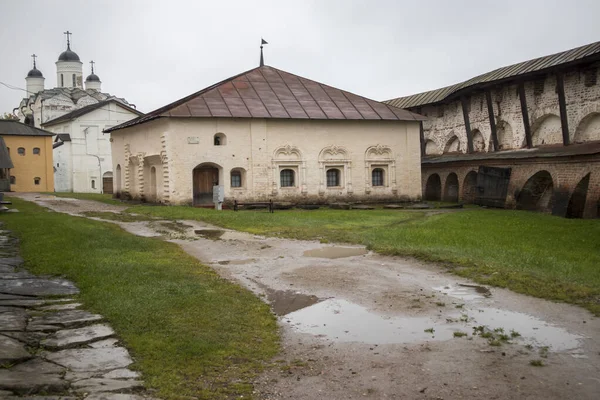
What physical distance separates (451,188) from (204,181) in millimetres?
13990

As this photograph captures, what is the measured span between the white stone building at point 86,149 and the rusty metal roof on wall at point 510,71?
27.2 m

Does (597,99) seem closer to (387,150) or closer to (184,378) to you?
(387,150)

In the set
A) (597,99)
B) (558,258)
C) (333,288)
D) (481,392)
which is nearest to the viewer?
(481,392)

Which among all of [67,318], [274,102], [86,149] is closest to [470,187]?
[274,102]

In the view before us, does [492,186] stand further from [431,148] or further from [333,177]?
[431,148]

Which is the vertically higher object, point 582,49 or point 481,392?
point 582,49

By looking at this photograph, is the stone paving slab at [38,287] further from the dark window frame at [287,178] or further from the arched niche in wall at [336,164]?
the arched niche in wall at [336,164]

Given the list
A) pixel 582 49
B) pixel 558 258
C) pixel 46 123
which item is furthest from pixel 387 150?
pixel 46 123

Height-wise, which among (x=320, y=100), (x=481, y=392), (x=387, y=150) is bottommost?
(x=481, y=392)

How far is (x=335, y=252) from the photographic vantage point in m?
12.7

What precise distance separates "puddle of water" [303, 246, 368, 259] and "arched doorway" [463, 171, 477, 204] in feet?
61.3

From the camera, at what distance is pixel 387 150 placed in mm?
29891

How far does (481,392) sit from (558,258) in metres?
7.03

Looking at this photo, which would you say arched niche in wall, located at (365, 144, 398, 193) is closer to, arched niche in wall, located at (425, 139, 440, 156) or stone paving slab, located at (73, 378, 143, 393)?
arched niche in wall, located at (425, 139, 440, 156)
